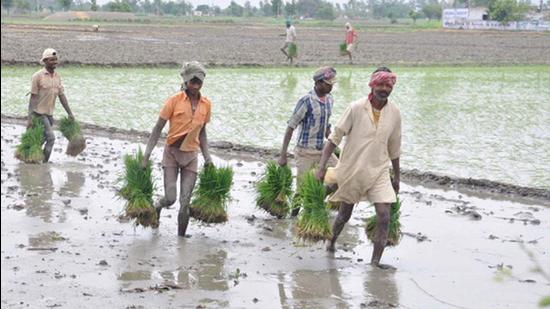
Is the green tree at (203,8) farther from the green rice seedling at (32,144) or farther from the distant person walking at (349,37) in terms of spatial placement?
the green rice seedling at (32,144)

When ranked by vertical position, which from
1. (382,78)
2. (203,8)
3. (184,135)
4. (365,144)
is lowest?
(203,8)

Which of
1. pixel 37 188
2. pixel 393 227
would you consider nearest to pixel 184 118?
pixel 393 227

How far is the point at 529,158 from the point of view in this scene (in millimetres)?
13625

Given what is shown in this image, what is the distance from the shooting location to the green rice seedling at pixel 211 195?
801 centimetres

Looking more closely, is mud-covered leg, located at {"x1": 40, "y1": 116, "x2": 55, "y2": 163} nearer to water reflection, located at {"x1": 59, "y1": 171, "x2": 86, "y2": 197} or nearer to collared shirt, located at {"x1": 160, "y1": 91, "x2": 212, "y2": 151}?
water reflection, located at {"x1": 59, "y1": 171, "x2": 86, "y2": 197}

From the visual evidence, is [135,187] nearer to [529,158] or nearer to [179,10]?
[529,158]

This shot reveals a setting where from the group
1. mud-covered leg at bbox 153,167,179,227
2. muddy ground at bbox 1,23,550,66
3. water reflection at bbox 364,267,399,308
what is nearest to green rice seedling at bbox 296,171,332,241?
water reflection at bbox 364,267,399,308

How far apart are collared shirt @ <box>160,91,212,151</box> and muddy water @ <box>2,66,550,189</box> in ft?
17.2

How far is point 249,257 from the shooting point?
7418 millimetres

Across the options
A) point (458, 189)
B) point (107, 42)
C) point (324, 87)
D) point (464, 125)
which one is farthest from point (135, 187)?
point (107, 42)

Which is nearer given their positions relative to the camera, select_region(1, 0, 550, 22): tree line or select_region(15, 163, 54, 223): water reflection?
select_region(15, 163, 54, 223): water reflection

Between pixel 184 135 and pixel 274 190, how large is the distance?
1473mm

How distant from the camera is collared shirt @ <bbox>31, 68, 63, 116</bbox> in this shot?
1112 centimetres

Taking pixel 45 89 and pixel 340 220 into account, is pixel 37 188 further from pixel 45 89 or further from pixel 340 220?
pixel 340 220
